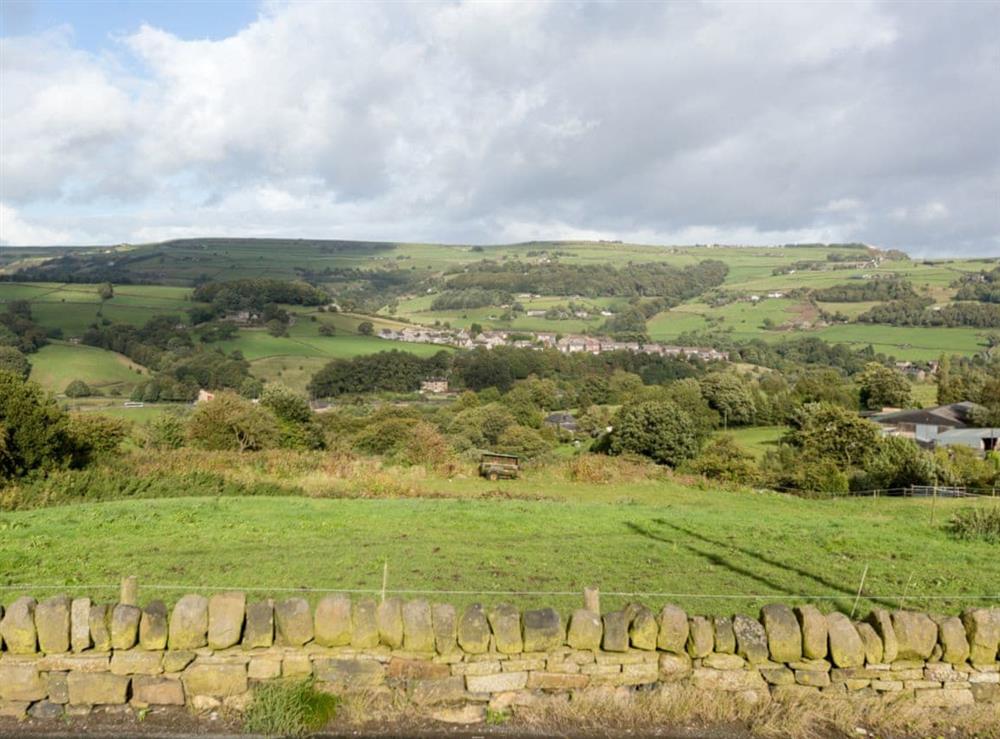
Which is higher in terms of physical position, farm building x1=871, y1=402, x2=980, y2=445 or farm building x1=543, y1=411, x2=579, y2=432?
farm building x1=871, y1=402, x2=980, y2=445

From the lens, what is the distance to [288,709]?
751 cm

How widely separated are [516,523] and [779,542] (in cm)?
623

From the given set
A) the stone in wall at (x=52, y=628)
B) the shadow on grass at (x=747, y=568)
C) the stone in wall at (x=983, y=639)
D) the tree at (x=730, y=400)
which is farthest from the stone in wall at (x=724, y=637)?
the tree at (x=730, y=400)

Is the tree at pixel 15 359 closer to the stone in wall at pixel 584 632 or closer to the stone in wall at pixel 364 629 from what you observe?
the stone in wall at pixel 364 629

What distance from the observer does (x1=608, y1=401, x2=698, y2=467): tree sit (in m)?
57.4

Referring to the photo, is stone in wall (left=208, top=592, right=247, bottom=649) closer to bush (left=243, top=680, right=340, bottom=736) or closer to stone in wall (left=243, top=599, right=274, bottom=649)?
stone in wall (left=243, top=599, right=274, bottom=649)

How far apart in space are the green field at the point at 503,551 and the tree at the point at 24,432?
504cm

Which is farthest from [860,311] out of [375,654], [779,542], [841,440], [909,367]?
[375,654]

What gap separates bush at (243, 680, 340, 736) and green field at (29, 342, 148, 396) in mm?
83800

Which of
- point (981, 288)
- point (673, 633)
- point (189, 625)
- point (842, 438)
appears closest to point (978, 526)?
point (673, 633)

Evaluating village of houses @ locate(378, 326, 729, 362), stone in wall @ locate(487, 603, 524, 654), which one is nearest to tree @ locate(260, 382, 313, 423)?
stone in wall @ locate(487, 603, 524, 654)

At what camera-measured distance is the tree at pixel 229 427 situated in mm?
36938

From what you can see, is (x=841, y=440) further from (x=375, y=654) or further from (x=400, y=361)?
(x=400, y=361)

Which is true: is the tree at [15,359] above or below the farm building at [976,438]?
above
